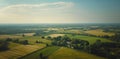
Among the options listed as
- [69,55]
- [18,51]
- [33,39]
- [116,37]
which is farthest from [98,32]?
[18,51]

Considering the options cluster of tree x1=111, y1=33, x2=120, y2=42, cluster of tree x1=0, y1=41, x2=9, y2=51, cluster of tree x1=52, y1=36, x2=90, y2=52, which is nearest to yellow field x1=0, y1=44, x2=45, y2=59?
cluster of tree x1=0, y1=41, x2=9, y2=51

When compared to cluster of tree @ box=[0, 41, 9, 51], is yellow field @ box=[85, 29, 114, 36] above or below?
above

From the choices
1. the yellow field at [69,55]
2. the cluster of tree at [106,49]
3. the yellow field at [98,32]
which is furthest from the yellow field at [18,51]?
the yellow field at [98,32]

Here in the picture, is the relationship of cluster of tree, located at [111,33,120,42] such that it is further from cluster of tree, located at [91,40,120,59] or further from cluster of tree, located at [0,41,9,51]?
cluster of tree, located at [0,41,9,51]

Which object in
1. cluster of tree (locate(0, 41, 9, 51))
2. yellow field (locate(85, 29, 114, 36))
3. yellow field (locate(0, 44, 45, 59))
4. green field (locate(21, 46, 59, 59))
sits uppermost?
yellow field (locate(85, 29, 114, 36))

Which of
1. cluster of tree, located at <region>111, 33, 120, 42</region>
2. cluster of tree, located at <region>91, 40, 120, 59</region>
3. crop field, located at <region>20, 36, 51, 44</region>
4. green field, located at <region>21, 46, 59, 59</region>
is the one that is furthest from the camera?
cluster of tree, located at <region>111, 33, 120, 42</region>

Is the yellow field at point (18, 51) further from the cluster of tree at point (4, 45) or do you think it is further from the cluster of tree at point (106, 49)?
the cluster of tree at point (106, 49)

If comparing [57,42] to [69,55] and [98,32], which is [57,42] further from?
[98,32]

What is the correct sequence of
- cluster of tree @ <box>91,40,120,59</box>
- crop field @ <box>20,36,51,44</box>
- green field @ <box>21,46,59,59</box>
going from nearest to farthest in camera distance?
1. green field @ <box>21,46,59,59</box>
2. cluster of tree @ <box>91,40,120,59</box>
3. crop field @ <box>20,36,51,44</box>
